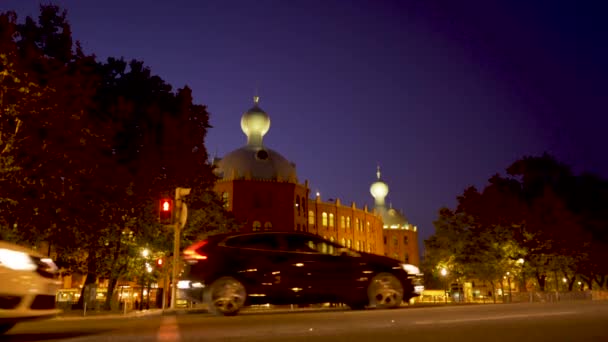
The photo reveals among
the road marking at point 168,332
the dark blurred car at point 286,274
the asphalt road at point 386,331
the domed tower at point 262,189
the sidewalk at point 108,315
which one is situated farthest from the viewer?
the domed tower at point 262,189

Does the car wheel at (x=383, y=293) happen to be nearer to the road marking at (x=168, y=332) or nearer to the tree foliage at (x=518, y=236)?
the road marking at (x=168, y=332)

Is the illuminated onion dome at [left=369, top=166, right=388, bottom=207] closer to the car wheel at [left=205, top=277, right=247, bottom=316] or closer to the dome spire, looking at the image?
the dome spire

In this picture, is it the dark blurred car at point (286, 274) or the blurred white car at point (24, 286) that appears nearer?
the blurred white car at point (24, 286)

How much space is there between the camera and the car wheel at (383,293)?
39.8 ft

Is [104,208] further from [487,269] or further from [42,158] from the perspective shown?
[487,269]

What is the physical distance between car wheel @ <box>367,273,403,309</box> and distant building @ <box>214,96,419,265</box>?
4325 cm

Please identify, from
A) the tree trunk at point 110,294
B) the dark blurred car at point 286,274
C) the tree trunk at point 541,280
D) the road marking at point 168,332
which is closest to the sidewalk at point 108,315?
the dark blurred car at point 286,274

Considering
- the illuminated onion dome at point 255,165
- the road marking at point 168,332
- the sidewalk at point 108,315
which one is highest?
the illuminated onion dome at point 255,165

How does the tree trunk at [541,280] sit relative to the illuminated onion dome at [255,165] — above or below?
below

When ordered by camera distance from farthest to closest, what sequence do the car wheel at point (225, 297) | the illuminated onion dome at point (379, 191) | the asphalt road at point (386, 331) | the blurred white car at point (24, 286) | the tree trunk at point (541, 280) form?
the illuminated onion dome at point (379, 191), the tree trunk at point (541, 280), the car wheel at point (225, 297), the blurred white car at point (24, 286), the asphalt road at point (386, 331)

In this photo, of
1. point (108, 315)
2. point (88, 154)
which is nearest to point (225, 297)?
point (108, 315)

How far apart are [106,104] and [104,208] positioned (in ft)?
29.3

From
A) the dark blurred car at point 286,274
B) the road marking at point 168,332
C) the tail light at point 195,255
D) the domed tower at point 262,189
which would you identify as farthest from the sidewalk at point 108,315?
the domed tower at point 262,189

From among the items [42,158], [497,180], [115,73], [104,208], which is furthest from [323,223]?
[42,158]
